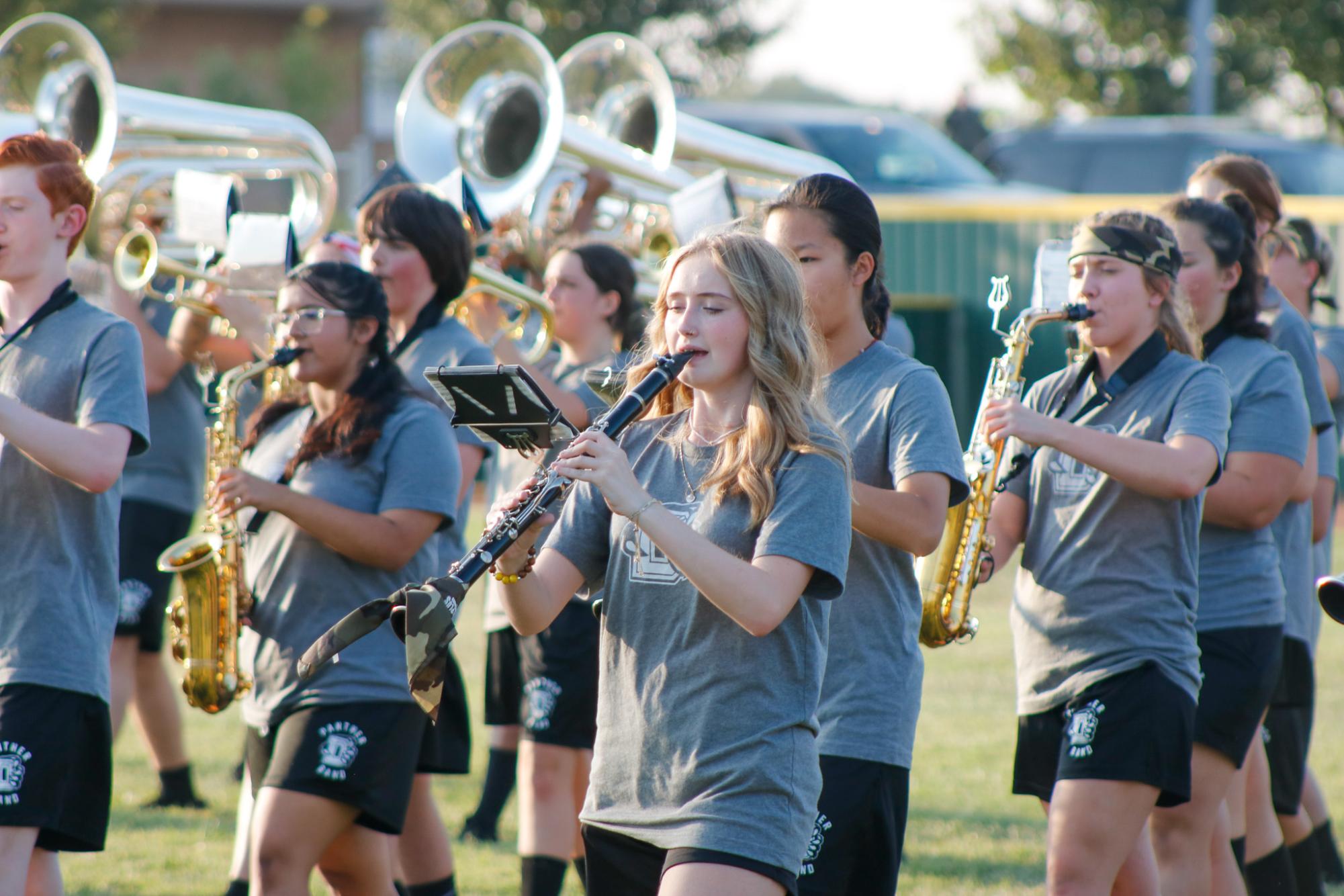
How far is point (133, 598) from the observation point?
21.1ft

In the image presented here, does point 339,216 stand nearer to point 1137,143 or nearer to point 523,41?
point 1137,143

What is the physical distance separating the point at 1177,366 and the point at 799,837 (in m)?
1.74

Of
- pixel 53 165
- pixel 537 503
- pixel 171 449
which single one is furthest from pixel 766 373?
pixel 171 449

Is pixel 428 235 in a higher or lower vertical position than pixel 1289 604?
higher

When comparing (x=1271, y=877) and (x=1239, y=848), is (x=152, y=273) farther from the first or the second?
(x=1271, y=877)

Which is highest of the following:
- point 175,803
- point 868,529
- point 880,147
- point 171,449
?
point 880,147

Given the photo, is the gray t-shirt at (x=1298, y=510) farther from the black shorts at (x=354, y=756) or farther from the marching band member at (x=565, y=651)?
the black shorts at (x=354, y=756)

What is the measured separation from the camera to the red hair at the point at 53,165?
380cm

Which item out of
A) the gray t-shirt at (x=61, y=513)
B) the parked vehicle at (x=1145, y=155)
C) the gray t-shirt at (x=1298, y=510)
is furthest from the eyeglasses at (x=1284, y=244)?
the parked vehicle at (x=1145, y=155)

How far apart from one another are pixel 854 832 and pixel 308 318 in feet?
6.02

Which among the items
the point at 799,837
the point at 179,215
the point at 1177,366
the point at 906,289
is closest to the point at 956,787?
the point at 1177,366

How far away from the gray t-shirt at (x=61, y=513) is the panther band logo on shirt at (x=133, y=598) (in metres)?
2.70

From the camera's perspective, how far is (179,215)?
18.6 feet

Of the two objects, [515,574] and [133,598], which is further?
[133,598]
